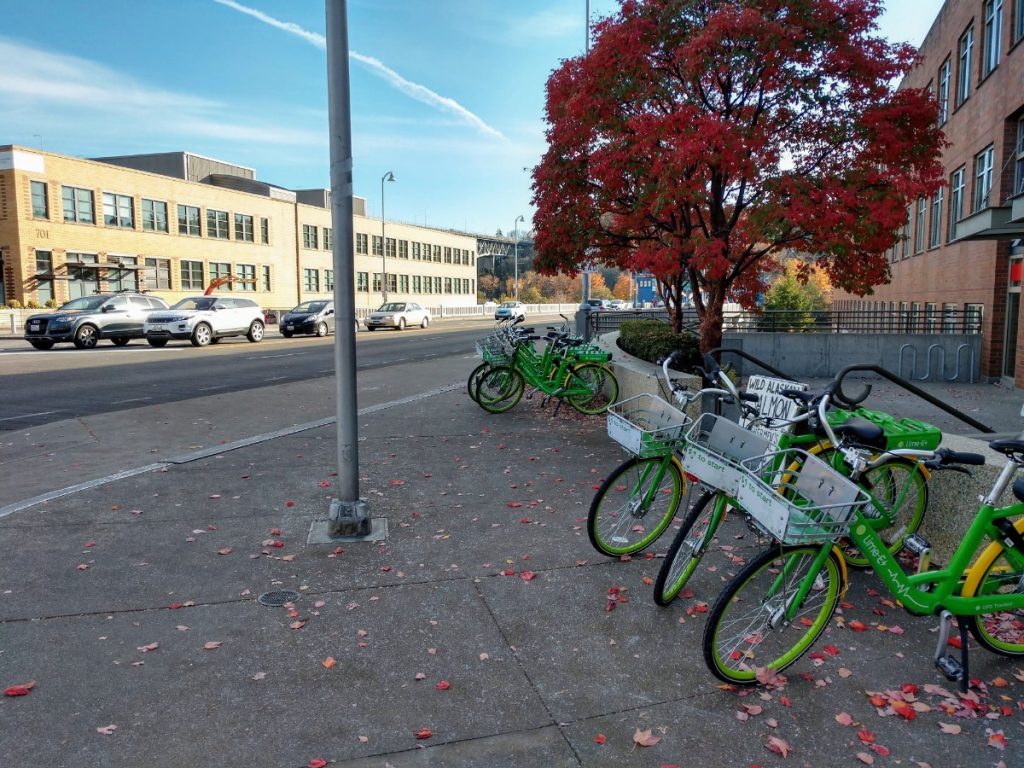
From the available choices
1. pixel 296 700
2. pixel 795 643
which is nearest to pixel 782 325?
pixel 795 643

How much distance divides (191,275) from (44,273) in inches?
434

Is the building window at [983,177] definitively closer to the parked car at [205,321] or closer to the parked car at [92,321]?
the parked car at [205,321]

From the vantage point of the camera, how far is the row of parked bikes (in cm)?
351

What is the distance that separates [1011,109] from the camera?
15.1 meters

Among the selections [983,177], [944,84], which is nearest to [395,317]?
[944,84]

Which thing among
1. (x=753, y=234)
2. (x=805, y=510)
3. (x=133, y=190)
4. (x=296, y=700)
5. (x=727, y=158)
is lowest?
(x=296, y=700)

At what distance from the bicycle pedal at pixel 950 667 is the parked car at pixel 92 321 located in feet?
87.2

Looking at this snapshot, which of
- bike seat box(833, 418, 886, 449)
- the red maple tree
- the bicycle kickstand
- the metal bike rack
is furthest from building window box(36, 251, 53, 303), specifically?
the bicycle kickstand

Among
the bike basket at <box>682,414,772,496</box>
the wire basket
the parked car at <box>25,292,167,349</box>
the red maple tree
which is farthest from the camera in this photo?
the parked car at <box>25,292,167,349</box>

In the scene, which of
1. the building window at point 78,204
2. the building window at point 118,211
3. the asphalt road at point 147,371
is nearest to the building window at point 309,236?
the building window at point 118,211

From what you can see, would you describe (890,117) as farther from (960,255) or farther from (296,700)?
(960,255)

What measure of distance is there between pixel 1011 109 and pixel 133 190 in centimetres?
4430

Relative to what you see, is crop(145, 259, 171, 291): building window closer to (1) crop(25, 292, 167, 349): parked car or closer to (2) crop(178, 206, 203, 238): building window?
(2) crop(178, 206, 203, 238): building window

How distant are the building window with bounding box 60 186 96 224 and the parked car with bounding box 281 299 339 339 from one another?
15693 mm
